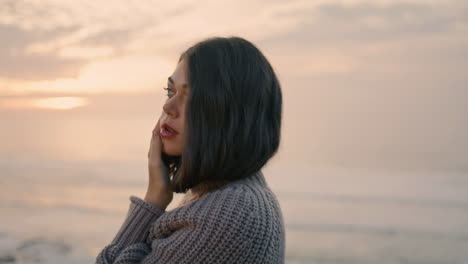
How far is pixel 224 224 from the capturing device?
1.46 meters

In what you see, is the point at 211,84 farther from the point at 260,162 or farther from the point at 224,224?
the point at 224,224

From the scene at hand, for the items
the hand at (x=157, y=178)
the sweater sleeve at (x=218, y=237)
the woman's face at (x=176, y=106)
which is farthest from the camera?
the hand at (x=157, y=178)

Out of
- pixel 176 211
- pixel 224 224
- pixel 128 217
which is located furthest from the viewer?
pixel 128 217

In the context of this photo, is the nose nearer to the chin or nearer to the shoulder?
the chin

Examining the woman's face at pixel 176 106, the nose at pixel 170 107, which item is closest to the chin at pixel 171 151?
the woman's face at pixel 176 106

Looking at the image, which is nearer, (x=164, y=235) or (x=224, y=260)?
(x=224, y=260)

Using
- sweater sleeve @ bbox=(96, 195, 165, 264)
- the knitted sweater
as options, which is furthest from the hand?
the knitted sweater

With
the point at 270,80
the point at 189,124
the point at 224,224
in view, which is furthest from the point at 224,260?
the point at 270,80

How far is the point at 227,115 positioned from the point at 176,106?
0.18 metres

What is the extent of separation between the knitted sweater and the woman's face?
7.8 inches

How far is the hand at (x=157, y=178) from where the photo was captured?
1.75m

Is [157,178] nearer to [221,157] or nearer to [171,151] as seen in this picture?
[171,151]

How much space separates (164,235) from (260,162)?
0.36 m

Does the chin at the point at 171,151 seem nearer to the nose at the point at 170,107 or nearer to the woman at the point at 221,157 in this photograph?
the woman at the point at 221,157
